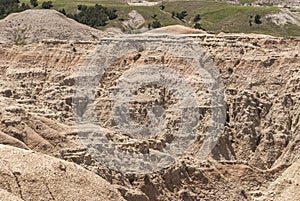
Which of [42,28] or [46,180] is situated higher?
[46,180]

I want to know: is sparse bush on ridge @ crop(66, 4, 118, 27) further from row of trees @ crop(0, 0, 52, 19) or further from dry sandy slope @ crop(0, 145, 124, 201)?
dry sandy slope @ crop(0, 145, 124, 201)

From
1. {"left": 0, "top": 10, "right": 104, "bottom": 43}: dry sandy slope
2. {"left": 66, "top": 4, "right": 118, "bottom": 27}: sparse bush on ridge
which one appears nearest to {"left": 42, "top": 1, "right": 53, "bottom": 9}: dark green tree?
{"left": 66, "top": 4, "right": 118, "bottom": 27}: sparse bush on ridge

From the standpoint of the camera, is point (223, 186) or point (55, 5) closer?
point (223, 186)

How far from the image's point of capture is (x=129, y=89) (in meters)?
51.4

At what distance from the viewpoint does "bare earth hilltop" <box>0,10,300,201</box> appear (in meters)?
29.0

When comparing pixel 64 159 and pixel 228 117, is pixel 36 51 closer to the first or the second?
pixel 228 117

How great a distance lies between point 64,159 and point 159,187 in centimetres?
545

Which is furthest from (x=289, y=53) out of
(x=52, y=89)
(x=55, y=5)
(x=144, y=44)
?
(x=55, y=5)

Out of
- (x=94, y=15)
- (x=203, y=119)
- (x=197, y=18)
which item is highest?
(x=203, y=119)

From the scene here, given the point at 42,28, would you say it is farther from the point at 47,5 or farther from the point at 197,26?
the point at 47,5

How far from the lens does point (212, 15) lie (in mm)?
116125

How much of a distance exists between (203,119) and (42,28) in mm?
35008

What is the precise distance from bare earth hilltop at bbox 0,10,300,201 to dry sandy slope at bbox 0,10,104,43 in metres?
12.2

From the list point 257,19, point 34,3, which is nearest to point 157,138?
point 257,19
